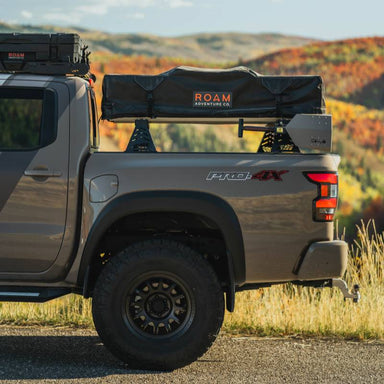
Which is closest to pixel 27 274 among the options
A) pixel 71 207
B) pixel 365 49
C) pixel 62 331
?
pixel 71 207

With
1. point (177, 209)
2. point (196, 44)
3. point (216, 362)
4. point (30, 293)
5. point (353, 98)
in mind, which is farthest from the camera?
point (196, 44)

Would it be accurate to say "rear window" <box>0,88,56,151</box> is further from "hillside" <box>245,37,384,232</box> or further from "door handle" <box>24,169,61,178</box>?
"hillside" <box>245,37,384,232</box>

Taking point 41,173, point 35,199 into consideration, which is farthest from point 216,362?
point 41,173

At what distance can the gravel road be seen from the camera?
5.74 m

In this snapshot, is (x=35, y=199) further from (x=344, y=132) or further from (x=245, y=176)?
(x=344, y=132)

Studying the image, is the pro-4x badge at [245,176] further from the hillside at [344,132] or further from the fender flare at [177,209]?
the hillside at [344,132]

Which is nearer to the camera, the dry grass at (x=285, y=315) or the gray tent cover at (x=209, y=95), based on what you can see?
the gray tent cover at (x=209, y=95)

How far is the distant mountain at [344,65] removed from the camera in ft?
Answer: 194

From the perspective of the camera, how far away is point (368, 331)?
7184mm

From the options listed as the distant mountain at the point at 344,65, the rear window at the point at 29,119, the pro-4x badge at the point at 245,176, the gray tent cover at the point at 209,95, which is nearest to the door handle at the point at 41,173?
the rear window at the point at 29,119

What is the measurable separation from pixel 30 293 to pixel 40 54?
71.9 inches

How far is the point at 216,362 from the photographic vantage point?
245 inches

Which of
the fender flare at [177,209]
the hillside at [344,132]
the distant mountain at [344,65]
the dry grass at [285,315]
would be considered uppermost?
the distant mountain at [344,65]

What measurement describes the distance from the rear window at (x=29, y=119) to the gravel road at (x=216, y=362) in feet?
5.43
